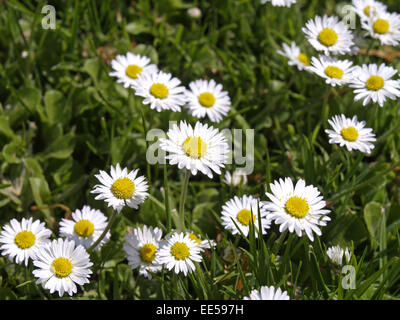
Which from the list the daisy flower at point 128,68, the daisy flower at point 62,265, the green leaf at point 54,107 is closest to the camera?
the daisy flower at point 62,265

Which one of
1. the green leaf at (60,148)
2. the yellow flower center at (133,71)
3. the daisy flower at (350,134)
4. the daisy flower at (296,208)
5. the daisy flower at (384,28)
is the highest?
the daisy flower at (384,28)

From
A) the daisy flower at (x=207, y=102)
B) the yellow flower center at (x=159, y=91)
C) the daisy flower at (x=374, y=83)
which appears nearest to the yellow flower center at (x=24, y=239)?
the yellow flower center at (x=159, y=91)

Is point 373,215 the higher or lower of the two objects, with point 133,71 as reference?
lower

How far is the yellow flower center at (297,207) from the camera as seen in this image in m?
2.17

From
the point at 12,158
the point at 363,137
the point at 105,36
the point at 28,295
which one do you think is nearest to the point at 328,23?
the point at 363,137

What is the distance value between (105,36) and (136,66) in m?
0.68

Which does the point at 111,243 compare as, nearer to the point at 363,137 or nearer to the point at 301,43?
the point at 363,137

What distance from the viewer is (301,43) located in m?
3.60

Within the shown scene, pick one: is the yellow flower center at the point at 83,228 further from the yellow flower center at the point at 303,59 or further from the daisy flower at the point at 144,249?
the yellow flower center at the point at 303,59

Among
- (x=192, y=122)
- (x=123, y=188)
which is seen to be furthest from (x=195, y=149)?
(x=192, y=122)

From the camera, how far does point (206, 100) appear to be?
296cm

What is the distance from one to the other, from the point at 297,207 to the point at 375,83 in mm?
1011

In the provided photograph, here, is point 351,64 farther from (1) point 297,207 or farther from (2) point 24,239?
(2) point 24,239

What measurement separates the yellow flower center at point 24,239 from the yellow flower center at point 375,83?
6.24 ft
